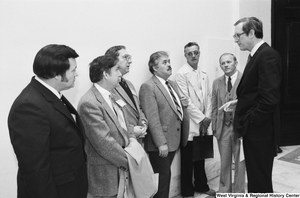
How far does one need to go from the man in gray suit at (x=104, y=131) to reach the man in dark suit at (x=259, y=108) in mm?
1026

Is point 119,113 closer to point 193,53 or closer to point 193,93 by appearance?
point 193,93

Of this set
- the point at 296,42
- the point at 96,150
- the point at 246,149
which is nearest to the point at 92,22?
the point at 96,150

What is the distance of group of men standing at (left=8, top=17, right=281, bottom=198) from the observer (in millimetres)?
1383

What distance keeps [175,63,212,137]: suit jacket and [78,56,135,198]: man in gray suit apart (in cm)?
123

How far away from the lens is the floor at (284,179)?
3.46 m

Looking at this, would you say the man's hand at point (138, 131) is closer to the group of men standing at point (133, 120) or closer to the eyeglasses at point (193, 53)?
the group of men standing at point (133, 120)

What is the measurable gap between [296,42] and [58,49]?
16.6 ft

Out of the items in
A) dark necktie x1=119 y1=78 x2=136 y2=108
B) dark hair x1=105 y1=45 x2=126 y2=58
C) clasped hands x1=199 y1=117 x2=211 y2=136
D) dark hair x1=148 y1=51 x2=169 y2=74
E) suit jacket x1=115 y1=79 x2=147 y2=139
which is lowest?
clasped hands x1=199 y1=117 x2=211 y2=136

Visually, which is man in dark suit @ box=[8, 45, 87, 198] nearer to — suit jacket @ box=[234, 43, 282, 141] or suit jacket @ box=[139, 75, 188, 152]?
suit jacket @ box=[139, 75, 188, 152]

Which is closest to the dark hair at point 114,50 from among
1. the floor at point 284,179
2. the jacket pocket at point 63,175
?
the jacket pocket at point 63,175

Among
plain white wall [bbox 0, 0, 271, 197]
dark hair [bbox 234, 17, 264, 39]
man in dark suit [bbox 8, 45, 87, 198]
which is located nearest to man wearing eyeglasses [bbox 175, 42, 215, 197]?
plain white wall [bbox 0, 0, 271, 197]

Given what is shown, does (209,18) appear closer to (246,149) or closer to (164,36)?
(164,36)

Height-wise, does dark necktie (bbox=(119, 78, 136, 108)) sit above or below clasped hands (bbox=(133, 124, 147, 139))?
above

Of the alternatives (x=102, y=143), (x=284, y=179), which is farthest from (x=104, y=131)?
(x=284, y=179)
